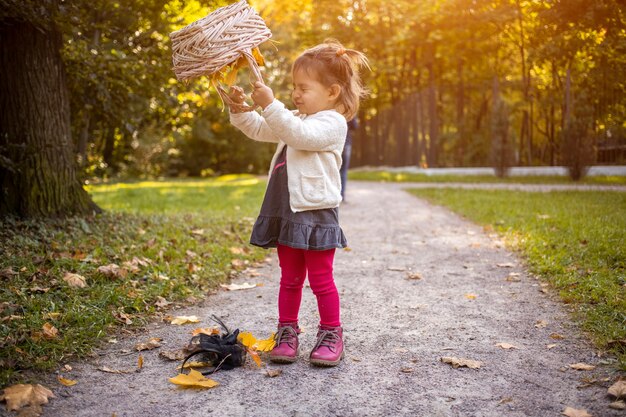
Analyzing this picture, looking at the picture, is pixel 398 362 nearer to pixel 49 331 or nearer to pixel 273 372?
pixel 273 372

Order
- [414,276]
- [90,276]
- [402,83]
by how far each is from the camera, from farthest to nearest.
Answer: [402,83] → [414,276] → [90,276]

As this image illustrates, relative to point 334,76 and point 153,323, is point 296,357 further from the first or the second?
point 334,76

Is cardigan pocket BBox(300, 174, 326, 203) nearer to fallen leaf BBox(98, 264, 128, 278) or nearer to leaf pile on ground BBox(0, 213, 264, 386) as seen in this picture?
leaf pile on ground BBox(0, 213, 264, 386)

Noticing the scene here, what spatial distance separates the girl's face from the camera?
122 inches

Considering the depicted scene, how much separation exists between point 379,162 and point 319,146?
75.6ft

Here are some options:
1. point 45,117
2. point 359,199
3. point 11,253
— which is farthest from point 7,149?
point 359,199

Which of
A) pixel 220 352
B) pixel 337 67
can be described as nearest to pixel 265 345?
pixel 220 352

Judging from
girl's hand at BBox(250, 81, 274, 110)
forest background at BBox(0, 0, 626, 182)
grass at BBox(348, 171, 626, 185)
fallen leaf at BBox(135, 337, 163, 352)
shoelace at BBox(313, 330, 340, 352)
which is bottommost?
fallen leaf at BBox(135, 337, 163, 352)

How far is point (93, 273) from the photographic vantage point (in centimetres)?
441

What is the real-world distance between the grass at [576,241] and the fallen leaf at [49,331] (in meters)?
2.98

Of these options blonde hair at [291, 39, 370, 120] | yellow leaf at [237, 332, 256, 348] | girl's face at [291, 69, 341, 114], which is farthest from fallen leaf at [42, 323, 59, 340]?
blonde hair at [291, 39, 370, 120]

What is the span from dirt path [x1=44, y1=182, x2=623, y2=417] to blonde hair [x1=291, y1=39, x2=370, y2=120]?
4.69ft

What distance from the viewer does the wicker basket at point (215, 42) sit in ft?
9.00

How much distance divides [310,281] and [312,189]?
51cm
